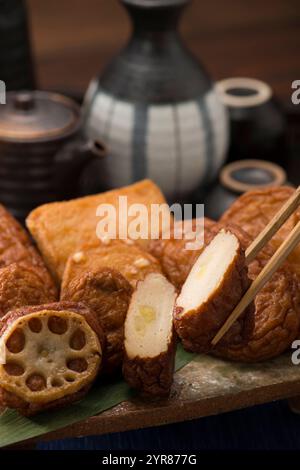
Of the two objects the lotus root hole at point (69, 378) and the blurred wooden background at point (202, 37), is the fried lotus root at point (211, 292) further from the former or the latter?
the blurred wooden background at point (202, 37)

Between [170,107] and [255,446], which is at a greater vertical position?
[170,107]

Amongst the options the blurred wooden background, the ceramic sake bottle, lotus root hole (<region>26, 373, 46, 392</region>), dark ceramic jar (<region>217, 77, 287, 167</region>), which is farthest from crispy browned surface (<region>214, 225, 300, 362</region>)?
the blurred wooden background

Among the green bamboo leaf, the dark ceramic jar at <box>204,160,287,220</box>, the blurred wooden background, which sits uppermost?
the green bamboo leaf

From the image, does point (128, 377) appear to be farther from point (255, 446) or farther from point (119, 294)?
point (255, 446)

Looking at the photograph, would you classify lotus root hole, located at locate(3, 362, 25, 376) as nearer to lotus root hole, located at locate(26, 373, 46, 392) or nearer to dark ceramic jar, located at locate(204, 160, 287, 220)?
lotus root hole, located at locate(26, 373, 46, 392)

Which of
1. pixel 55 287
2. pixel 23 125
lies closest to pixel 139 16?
pixel 23 125

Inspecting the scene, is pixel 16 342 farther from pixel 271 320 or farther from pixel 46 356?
pixel 271 320

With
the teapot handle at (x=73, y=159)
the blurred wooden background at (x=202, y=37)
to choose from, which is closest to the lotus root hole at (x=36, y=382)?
the teapot handle at (x=73, y=159)
